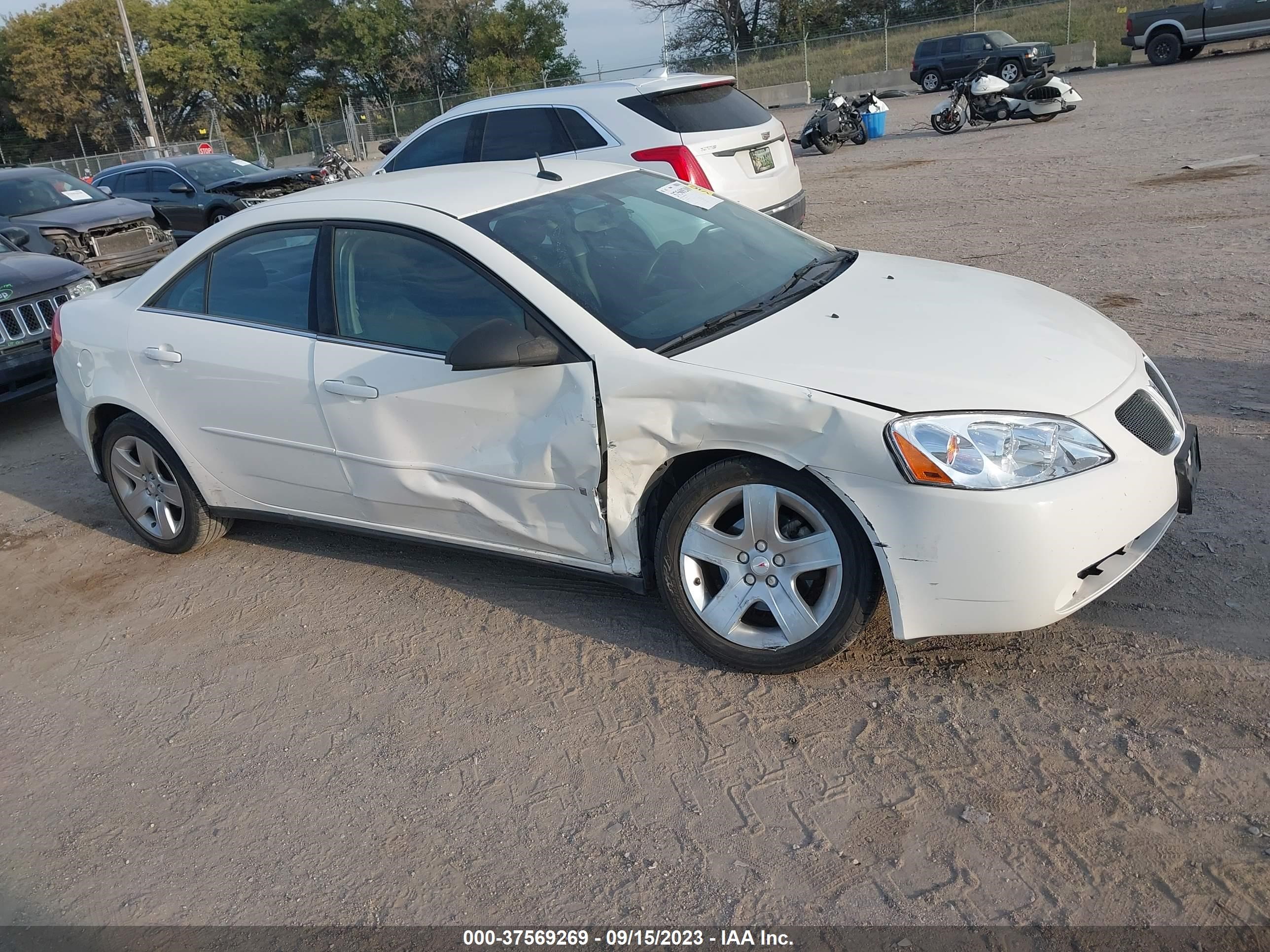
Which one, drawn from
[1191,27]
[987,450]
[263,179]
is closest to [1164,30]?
[1191,27]

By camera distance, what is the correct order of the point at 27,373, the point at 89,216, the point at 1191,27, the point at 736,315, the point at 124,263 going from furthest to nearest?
the point at 1191,27 < the point at 89,216 < the point at 124,263 < the point at 27,373 < the point at 736,315

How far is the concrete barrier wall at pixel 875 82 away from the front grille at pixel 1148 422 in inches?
1287

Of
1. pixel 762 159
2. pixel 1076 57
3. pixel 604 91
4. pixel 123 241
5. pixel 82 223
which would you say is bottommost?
pixel 1076 57

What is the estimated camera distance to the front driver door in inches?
147

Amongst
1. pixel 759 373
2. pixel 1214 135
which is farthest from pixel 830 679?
pixel 1214 135

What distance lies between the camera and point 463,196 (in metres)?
4.28

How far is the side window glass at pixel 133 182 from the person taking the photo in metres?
16.7

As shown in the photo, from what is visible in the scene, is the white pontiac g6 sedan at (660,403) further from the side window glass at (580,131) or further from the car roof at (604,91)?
the car roof at (604,91)

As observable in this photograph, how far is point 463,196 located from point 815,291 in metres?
1.45

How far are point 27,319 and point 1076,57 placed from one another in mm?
30302

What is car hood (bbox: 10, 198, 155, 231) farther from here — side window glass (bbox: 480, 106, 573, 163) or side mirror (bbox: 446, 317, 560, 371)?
side mirror (bbox: 446, 317, 560, 371)

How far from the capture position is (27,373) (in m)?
7.57

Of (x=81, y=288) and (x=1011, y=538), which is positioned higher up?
(x=81, y=288)

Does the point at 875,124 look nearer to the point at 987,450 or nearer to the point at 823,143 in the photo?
the point at 823,143
